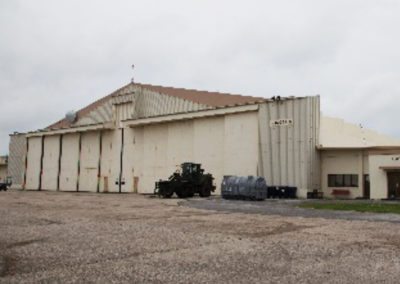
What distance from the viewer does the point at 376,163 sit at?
34.6 meters

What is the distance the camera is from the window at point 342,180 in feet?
121

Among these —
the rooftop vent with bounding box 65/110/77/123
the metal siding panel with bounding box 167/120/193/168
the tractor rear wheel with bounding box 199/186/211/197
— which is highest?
the rooftop vent with bounding box 65/110/77/123

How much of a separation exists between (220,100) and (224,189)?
1756 cm

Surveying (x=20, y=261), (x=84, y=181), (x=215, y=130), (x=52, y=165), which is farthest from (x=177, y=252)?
(x=52, y=165)

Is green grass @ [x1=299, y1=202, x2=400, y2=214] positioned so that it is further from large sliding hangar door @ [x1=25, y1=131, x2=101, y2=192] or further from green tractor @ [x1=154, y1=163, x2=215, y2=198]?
large sliding hangar door @ [x1=25, y1=131, x2=101, y2=192]

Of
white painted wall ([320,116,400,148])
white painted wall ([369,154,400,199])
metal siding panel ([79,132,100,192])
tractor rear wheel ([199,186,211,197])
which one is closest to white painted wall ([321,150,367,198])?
white painted wall ([320,116,400,148])

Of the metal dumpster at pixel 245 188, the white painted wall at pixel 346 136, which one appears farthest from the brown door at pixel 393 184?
the metal dumpster at pixel 245 188

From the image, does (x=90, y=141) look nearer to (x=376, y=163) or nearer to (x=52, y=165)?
(x=52, y=165)

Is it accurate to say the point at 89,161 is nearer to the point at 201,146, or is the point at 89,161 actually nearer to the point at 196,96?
the point at 196,96

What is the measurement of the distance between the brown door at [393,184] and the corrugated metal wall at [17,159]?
50500 mm

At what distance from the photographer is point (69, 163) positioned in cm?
5728

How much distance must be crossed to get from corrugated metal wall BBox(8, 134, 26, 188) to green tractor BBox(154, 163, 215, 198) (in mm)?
37164

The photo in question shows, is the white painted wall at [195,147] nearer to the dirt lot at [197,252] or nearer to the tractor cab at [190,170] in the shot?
the tractor cab at [190,170]

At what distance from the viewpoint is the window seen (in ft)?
121
